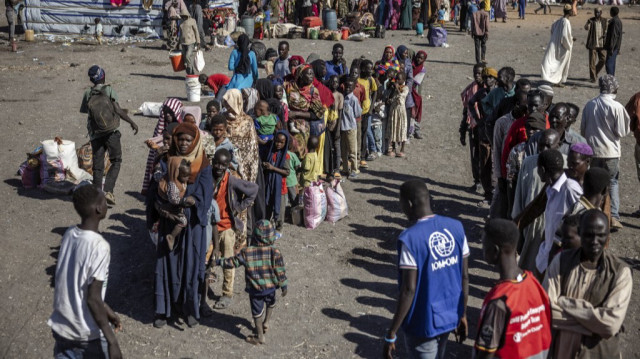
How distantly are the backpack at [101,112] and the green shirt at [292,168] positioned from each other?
2.31m

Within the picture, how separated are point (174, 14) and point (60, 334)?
16.5 meters

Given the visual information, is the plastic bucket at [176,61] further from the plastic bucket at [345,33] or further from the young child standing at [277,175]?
the young child standing at [277,175]

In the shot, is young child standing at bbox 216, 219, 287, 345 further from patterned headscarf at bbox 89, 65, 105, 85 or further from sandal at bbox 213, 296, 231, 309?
patterned headscarf at bbox 89, 65, 105, 85

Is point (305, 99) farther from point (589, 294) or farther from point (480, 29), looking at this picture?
point (480, 29)

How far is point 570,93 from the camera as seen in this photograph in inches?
616

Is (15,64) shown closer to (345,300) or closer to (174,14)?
(174,14)

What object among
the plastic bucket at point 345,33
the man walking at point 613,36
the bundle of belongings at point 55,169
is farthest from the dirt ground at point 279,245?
the plastic bucket at point 345,33

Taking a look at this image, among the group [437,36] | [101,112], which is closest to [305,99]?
[101,112]

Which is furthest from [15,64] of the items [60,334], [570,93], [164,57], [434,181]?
[60,334]

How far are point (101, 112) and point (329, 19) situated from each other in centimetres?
1476

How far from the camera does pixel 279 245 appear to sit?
27.1 feet

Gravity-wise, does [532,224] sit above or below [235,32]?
below

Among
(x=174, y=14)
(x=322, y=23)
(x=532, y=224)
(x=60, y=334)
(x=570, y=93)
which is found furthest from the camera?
(x=322, y=23)

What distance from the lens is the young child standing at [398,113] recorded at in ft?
36.1
